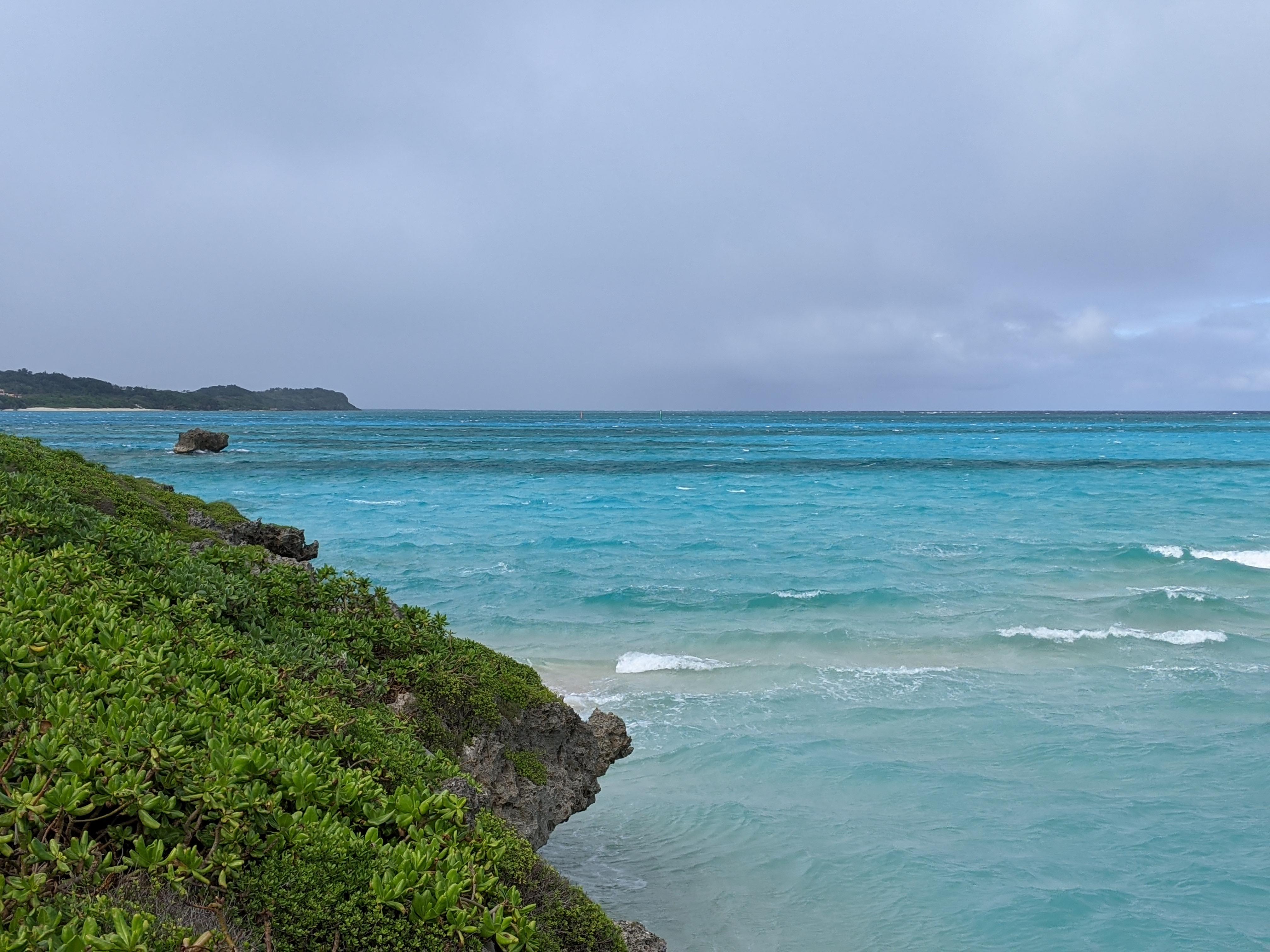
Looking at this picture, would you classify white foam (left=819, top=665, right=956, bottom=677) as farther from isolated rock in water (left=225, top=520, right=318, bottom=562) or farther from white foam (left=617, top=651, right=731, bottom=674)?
isolated rock in water (left=225, top=520, right=318, bottom=562)

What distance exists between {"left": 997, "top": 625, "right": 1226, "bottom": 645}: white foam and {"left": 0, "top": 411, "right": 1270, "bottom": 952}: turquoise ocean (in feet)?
0.30

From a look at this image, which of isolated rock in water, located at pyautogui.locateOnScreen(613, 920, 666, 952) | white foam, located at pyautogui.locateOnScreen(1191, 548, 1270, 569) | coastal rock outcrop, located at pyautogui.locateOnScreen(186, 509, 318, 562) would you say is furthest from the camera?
white foam, located at pyautogui.locateOnScreen(1191, 548, 1270, 569)

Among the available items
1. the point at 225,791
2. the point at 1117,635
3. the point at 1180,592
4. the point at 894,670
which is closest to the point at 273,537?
the point at 225,791

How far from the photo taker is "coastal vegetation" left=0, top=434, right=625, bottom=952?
3271 mm

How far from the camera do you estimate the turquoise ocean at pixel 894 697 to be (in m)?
7.30

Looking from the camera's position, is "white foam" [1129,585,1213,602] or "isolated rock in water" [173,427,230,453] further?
"isolated rock in water" [173,427,230,453]

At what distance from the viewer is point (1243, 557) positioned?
22.6 metres

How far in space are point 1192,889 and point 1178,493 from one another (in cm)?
3977

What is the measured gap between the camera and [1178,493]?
132 ft

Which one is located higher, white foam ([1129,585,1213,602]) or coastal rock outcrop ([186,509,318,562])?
coastal rock outcrop ([186,509,318,562])

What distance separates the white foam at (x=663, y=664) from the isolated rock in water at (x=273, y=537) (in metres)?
5.55

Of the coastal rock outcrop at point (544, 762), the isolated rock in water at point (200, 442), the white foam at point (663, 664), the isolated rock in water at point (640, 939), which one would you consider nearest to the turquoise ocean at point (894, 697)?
the white foam at point (663, 664)

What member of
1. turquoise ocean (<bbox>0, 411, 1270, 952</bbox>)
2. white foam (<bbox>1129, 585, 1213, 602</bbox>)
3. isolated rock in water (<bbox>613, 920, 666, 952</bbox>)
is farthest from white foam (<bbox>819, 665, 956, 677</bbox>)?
isolated rock in water (<bbox>613, 920, 666, 952</bbox>)

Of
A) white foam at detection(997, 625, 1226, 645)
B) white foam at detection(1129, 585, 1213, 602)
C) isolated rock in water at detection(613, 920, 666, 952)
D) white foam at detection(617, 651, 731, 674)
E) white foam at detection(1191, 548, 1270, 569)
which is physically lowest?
white foam at detection(617, 651, 731, 674)
